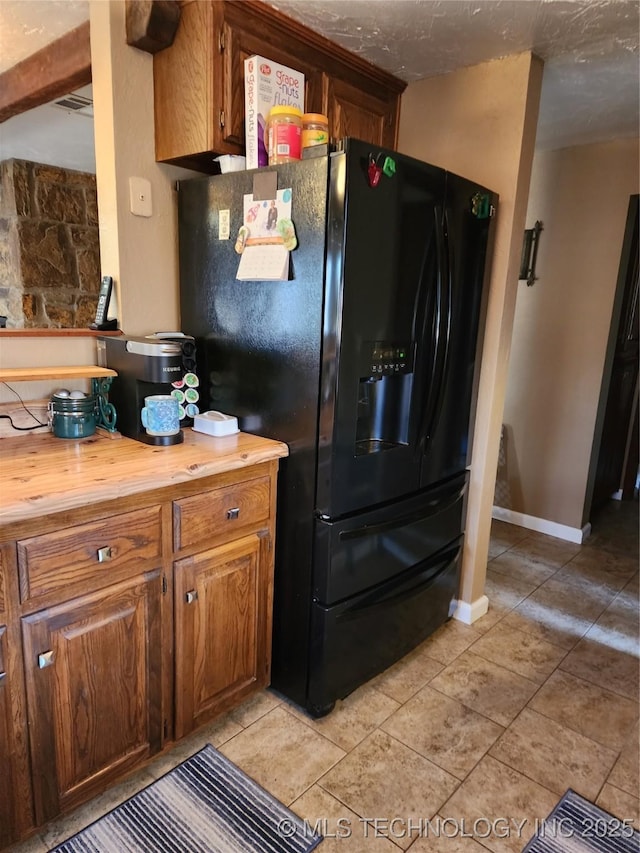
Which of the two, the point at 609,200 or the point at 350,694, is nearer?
the point at 350,694

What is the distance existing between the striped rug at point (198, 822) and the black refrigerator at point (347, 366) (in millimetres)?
367

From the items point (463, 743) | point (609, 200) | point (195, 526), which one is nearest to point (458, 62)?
point (609, 200)

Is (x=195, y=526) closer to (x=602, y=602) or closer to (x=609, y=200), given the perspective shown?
(x=602, y=602)

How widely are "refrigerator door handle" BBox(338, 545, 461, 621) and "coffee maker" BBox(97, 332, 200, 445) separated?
0.80m

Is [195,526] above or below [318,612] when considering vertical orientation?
above

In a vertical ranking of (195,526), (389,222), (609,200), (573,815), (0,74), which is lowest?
(573,815)

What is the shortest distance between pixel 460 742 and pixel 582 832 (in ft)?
1.29

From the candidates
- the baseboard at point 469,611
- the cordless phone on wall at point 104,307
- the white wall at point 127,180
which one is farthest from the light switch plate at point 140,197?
the baseboard at point 469,611

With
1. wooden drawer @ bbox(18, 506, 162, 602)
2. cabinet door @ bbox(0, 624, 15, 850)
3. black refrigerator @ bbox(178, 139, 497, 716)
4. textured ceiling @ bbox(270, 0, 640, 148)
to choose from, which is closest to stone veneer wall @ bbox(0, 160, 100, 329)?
black refrigerator @ bbox(178, 139, 497, 716)

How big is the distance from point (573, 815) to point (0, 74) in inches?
128

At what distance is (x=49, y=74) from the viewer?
2016 mm

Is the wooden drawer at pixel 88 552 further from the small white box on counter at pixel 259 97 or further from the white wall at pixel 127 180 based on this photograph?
the small white box on counter at pixel 259 97

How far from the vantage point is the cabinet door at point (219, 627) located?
5.07 ft

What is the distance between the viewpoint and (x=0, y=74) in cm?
218
